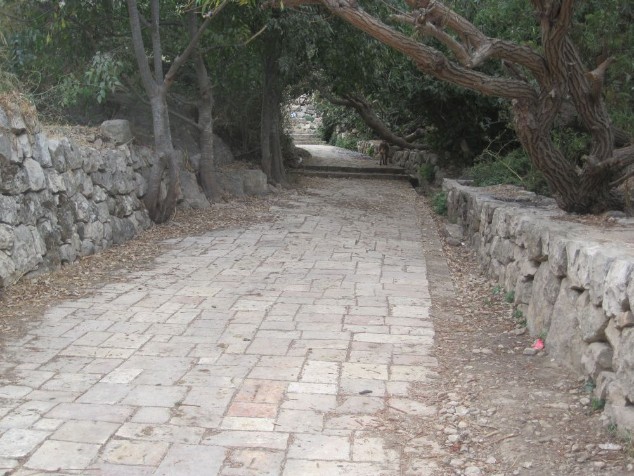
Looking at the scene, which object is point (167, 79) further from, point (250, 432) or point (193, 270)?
point (250, 432)

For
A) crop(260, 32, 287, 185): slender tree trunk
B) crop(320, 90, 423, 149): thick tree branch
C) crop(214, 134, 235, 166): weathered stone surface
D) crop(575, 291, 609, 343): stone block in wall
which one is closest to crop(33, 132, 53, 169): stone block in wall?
crop(575, 291, 609, 343): stone block in wall

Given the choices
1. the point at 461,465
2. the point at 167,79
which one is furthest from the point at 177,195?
the point at 461,465

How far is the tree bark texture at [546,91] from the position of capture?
6121 mm

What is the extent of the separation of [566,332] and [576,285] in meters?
0.32

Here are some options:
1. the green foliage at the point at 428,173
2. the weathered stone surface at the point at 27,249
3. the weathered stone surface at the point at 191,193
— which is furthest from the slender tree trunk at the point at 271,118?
the weathered stone surface at the point at 27,249

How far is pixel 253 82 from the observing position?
43.6 feet

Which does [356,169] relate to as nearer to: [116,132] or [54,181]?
[116,132]

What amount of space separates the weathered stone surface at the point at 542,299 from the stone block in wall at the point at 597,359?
2.62 feet

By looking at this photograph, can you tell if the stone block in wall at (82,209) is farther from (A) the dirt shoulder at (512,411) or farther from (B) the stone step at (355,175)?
(B) the stone step at (355,175)

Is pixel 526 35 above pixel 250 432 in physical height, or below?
above

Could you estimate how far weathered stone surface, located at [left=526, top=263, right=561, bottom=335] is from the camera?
15.6ft

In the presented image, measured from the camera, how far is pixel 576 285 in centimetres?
423

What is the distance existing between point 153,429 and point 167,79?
7.31 metres

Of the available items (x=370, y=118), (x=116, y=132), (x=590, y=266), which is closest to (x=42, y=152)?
(x=116, y=132)
